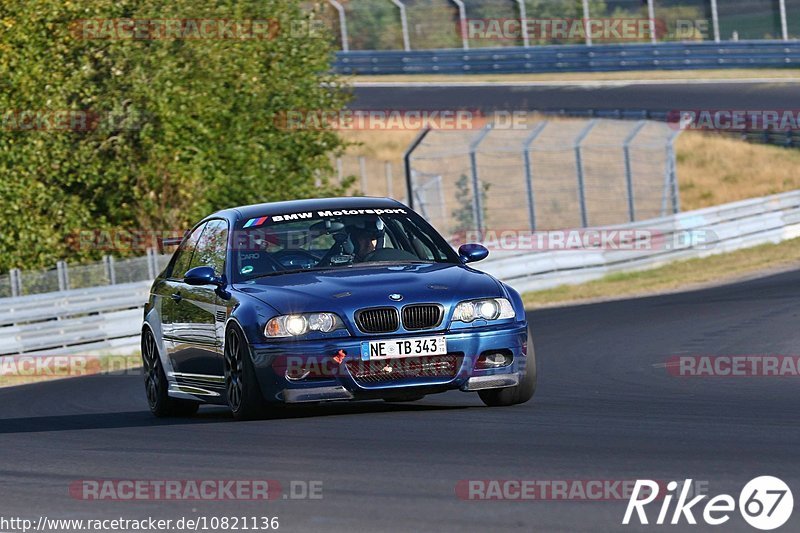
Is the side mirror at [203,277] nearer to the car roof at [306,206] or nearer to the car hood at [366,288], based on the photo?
the car hood at [366,288]

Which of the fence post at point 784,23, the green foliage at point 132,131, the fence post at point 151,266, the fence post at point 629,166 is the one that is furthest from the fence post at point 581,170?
the fence post at point 784,23

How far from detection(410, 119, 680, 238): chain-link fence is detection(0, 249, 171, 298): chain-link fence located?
19.8ft

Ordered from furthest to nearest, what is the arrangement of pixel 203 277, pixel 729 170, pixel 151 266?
pixel 729 170 → pixel 151 266 → pixel 203 277

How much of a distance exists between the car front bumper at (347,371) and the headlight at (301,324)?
0.07 meters

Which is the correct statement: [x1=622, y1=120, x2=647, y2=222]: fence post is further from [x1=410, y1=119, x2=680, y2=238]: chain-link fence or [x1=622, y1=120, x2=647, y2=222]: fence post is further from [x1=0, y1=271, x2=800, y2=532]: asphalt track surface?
[x1=0, y1=271, x2=800, y2=532]: asphalt track surface

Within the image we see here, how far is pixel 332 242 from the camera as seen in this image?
10836 millimetres

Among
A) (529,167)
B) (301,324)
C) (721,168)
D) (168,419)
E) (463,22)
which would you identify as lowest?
(721,168)

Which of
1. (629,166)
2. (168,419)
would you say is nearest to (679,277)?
(629,166)

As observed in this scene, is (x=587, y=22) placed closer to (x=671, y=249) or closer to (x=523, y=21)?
(x=523, y=21)

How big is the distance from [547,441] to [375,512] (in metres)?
1.94

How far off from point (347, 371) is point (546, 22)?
3886 centimetres

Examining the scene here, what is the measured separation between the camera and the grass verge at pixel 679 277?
23.9 metres

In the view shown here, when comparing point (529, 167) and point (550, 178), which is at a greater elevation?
point (529, 167)

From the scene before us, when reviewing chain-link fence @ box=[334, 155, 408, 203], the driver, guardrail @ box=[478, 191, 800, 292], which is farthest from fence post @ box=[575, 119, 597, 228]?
the driver
